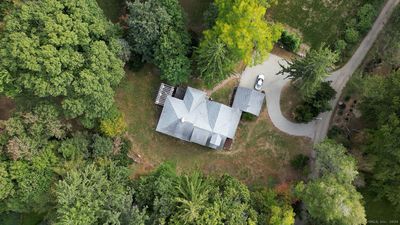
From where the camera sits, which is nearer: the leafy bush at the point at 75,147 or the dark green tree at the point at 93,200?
the dark green tree at the point at 93,200

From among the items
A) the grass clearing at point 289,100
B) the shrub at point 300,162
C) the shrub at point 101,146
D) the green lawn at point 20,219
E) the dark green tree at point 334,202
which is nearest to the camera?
the dark green tree at point 334,202

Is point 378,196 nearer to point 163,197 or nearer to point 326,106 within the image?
point 326,106

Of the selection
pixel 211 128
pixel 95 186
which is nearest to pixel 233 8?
pixel 211 128

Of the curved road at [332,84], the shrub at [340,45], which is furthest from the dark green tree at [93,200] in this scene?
the shrub at [340,45]

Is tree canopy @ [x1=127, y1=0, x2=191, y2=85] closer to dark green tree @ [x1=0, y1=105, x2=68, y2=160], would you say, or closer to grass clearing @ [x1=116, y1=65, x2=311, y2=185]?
grass clearing @ [x1=116, y1=65, x2=311, y2=185]

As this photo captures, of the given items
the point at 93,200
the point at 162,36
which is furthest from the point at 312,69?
the point at 93,200

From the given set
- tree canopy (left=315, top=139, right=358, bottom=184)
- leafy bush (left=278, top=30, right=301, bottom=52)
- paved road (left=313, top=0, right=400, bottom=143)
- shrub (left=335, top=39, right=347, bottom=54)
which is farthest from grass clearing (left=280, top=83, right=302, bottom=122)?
tree canopy (left=315, top=139, right=358, bottom=184)

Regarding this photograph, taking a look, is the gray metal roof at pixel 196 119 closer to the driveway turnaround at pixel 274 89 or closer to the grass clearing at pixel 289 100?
the driveway turnaround at pixel 274 89

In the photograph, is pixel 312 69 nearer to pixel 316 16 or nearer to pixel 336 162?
pixel 336 162
